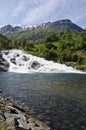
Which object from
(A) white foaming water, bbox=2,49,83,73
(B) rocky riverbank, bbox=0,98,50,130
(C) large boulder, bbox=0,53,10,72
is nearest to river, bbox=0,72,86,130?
(B) rocky riverbank, bbox=0,98,50,130

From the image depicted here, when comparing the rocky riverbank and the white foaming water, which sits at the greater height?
the white foaming water

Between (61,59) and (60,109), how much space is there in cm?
13164

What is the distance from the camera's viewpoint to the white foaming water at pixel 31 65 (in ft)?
492

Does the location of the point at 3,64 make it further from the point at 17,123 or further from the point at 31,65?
the point at 17,123

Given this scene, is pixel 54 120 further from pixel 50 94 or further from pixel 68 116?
pixel 50 94

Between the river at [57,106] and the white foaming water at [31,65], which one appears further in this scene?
the white foaming water at [31,65]

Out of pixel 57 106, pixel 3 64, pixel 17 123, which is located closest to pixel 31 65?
pixel 3 64

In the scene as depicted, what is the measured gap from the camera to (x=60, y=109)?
48312mm

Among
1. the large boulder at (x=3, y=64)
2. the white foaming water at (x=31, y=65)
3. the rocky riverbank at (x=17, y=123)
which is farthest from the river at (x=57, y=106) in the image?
the large boulder at (x=3, y=64)

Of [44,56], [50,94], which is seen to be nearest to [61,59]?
[44,56]

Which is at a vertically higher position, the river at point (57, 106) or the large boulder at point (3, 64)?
the large boulder at point (3, 64)

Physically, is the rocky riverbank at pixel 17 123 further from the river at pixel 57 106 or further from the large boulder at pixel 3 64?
the large boulder at pixel 3 64

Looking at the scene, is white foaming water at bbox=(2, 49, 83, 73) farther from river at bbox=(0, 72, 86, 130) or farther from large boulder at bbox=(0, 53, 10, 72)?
river at bbox=(0, 72, 86, 130)

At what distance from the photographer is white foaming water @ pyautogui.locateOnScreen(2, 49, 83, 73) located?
492ft
